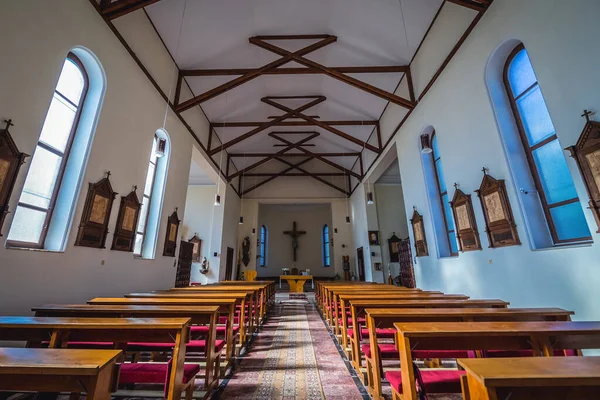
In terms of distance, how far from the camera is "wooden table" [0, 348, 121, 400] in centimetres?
84

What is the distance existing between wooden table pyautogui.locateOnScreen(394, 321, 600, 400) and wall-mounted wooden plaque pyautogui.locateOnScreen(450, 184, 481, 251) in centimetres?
243

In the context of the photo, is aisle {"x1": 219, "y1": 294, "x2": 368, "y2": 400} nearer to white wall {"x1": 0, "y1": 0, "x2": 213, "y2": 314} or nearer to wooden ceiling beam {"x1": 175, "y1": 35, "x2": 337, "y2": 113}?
white wall {"x1": 0, "y1": 0, "x2": 213, "y2": 314}

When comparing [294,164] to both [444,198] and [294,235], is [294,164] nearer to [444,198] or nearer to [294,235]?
[294,235]

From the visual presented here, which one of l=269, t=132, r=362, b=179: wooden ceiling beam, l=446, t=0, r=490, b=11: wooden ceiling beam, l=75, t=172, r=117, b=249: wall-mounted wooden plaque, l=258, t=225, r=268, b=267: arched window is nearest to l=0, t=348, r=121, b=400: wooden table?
l=75, t=172, r=117, b=249: wall-mounted wooden plaque

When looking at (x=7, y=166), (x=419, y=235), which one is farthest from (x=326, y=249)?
(x=7, y=166)

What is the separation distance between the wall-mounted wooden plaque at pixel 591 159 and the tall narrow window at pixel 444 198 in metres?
2.37

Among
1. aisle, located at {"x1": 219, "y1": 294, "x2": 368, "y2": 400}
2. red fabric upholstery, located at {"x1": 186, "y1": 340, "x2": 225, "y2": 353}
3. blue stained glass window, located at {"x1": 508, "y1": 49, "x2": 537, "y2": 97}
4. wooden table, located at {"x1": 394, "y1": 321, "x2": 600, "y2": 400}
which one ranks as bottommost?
aisle, located at {"x1": 219, "y1": 294, "x2": 368, "y2": 400}

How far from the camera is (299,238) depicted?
48.1ft

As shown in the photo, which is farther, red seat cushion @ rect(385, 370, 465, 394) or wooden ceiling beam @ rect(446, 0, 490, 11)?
wooden ceiling beam @ rect(446, 0, 490, 11)

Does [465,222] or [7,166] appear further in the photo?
[465,222]

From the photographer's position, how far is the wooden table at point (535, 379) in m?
0.72

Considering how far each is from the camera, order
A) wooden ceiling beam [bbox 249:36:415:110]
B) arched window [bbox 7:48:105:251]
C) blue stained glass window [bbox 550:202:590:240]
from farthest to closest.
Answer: wooden ceiling beam [bbox 249:36:415:110]
arched window [bbox 7:48:105:251]
blue stained glass window [bbox 550:202:590:240]

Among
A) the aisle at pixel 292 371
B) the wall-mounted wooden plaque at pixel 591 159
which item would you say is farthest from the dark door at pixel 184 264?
the wall-mounted wooden plaque at pixel 591 159

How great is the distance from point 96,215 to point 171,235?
6.95 feet
